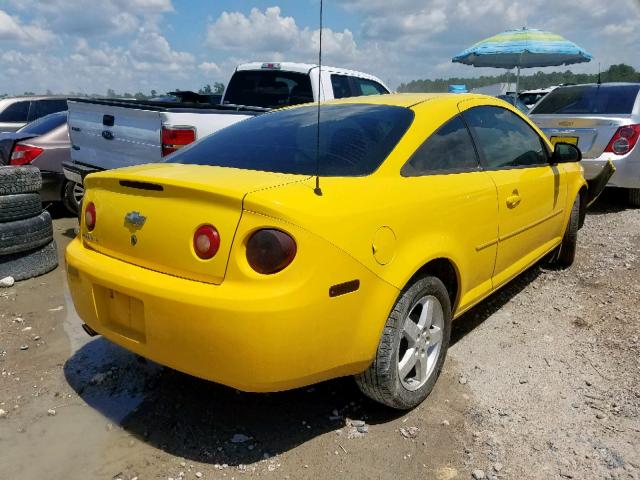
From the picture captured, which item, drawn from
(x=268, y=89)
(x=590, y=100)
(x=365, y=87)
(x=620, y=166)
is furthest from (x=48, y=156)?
(x=590, y=100)

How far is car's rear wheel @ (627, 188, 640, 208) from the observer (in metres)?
7.00

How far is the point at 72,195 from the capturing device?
661 cm

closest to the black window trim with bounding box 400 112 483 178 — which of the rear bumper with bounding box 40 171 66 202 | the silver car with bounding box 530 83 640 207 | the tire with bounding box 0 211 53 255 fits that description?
the tire with bounding box 0 211 53 255

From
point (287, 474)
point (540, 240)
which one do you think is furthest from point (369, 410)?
point (540, 240)

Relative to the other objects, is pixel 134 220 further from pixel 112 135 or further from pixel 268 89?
pixel 268 89

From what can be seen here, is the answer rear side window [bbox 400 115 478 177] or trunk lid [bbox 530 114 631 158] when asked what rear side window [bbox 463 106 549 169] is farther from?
trunk lid [bbox 530 114 631 158]

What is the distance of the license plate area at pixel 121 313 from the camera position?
229 centimetres

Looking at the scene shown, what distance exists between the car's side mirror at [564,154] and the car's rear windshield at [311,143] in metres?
1.69

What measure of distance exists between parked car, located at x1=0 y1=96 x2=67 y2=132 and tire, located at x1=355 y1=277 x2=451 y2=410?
33.4 ft

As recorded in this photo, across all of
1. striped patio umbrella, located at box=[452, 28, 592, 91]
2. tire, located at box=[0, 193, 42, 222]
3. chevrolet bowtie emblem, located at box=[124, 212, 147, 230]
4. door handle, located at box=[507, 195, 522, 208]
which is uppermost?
striped patio umbrella, located at box=[452, 28, 592, 91]

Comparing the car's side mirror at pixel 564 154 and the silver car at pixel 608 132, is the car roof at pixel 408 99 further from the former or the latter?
the silver car at pixel 608 132

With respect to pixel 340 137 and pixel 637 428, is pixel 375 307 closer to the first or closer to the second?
pixel 340 137

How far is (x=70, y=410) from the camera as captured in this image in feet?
8.98

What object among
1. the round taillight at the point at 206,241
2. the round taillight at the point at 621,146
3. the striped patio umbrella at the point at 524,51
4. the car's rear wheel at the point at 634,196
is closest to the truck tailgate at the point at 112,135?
the round taillight at the point at 206,241
